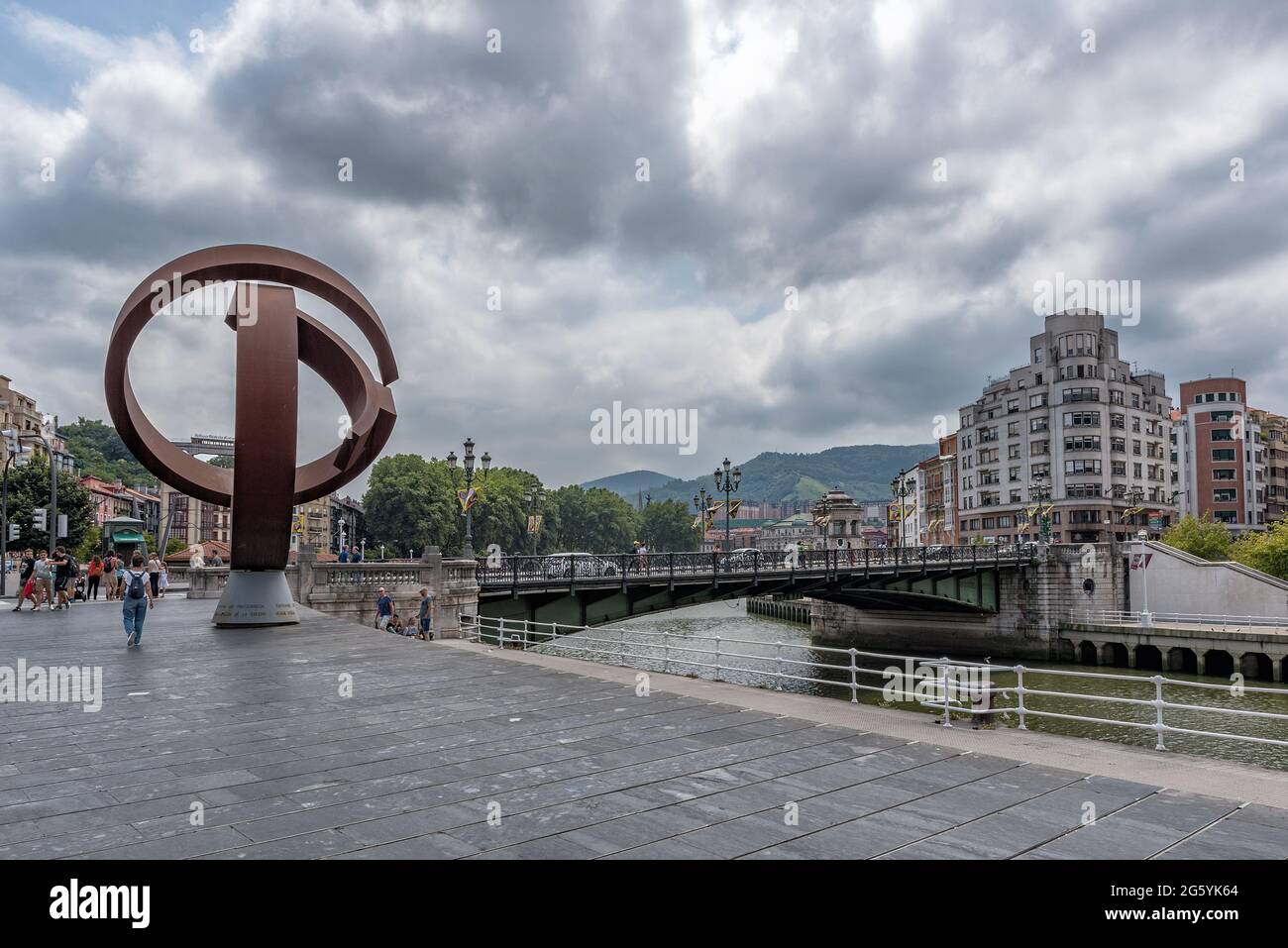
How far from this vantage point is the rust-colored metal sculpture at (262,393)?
1900cm

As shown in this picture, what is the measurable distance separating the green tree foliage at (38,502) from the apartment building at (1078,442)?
7695 centimetres

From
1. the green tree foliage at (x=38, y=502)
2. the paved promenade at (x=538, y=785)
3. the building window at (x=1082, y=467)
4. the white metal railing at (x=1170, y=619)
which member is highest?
the building window at (x=1082, y=467)

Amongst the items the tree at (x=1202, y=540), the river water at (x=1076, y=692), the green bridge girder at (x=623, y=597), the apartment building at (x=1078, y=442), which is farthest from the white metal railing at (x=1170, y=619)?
the apartment building at (x=1078, y=442)

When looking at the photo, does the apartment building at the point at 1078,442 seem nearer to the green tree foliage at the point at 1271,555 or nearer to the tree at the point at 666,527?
the green tree foliage at the point at 1271,555

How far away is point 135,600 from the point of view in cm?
1580

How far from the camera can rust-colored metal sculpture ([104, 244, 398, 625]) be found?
19.0 metres

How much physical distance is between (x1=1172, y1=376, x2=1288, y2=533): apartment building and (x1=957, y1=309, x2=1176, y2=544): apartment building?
7.27 m

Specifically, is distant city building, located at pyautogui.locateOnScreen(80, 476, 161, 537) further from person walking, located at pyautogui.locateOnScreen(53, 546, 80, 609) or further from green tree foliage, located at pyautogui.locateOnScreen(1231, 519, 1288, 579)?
green tree foliage, located at pyautogui.locateOnScreen(1231, 519, 1288, 579)

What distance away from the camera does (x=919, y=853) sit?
5887mm

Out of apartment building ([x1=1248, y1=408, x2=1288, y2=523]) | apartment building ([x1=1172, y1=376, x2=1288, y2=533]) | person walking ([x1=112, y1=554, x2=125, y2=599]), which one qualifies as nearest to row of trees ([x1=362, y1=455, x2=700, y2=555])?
person walking ([x1=112, y1=554, x2=125, y2=599])

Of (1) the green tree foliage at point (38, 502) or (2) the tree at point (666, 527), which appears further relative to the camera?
(2) the tree at point (666, 527)

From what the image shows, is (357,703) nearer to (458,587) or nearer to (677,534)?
(458,587)
